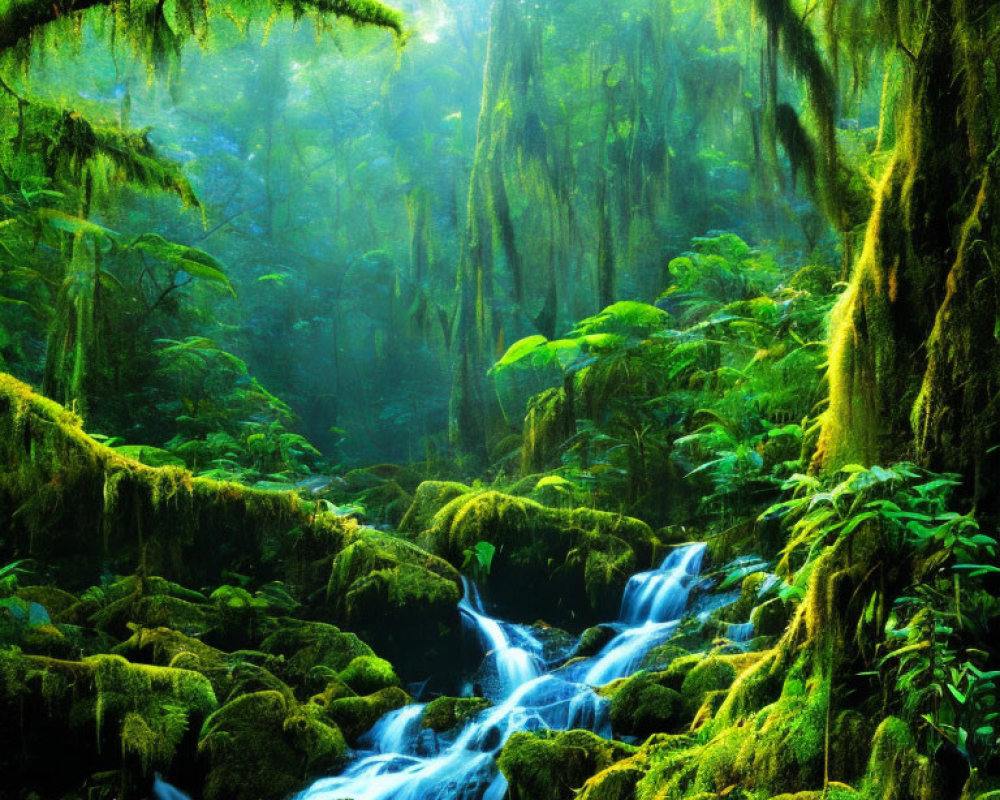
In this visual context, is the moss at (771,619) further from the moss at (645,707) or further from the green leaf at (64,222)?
the green leaf at (64,222)

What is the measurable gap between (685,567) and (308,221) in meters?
16.2

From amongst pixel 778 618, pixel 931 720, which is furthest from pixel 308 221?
pixel 931 720

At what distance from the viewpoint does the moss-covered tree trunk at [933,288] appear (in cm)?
284

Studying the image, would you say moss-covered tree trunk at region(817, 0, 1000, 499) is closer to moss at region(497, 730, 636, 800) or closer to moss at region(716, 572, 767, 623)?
moss at region(497, 730, 636, 800)

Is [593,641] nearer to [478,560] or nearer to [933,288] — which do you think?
[478,560]

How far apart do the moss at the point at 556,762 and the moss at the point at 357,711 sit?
4.29 ft

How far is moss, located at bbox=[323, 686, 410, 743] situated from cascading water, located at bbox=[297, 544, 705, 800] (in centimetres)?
7

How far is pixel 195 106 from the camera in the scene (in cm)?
1978

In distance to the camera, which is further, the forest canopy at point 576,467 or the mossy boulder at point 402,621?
the mossy boulder at point 402,621

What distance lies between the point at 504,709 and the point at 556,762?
4.58 ft

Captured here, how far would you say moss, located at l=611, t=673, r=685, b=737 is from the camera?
4515 mm

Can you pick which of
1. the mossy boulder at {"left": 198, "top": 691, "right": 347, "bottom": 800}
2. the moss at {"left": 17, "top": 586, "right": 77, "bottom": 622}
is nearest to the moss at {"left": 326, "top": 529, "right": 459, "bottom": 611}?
the mossy boulder at {"left": 198, "top": 691, "right": 347, "bottom": 800}

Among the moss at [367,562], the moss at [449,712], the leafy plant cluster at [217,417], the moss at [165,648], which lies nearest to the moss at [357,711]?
the moss at [449,712]

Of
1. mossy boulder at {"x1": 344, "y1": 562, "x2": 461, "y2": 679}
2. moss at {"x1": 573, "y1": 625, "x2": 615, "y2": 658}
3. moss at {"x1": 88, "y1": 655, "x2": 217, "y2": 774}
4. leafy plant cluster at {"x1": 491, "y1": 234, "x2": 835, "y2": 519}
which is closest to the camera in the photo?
moss at {"x1": 88, "y1": 655, "x2": 217, "y2": 774}
